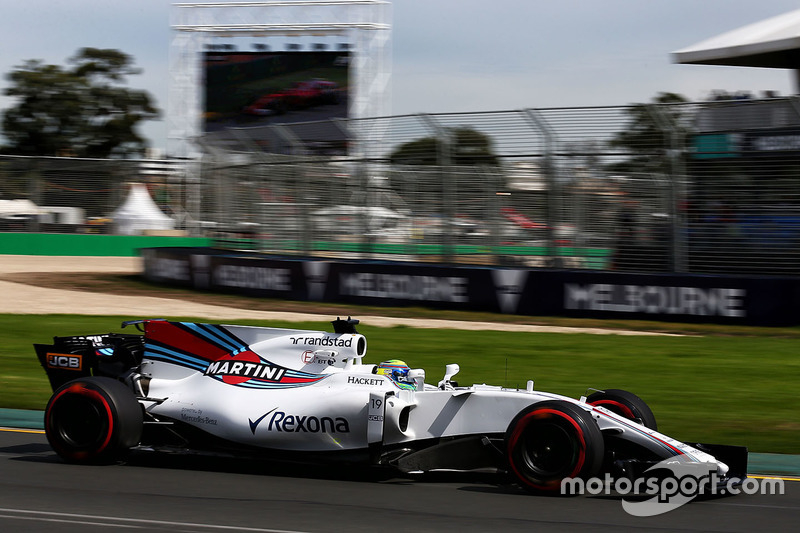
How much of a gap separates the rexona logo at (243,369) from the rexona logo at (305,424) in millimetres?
358

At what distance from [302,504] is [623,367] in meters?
6.45

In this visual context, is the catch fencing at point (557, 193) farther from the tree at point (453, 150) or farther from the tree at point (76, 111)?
the tree at point (76, 111)

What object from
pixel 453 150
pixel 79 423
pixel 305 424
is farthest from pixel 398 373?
pixel 453 150

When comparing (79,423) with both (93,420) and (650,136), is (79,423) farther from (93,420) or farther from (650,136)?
(650,136)

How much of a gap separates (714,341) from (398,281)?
5647 mm

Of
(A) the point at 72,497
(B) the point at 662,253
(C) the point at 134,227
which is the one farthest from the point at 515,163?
(C) the point at 134,227

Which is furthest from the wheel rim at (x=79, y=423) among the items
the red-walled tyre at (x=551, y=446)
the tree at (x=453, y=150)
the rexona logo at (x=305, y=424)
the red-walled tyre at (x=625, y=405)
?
the tree at (x=453, y=150)

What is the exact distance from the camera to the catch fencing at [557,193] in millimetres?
14594

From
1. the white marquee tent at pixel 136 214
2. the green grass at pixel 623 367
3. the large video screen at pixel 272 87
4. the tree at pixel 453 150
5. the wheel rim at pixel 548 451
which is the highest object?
the large video screen at pixel 272 87

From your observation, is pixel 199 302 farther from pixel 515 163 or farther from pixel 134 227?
pixel 134 227

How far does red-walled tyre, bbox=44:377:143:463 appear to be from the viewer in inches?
242

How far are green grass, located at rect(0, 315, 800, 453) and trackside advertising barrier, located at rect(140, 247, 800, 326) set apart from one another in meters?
0.92
